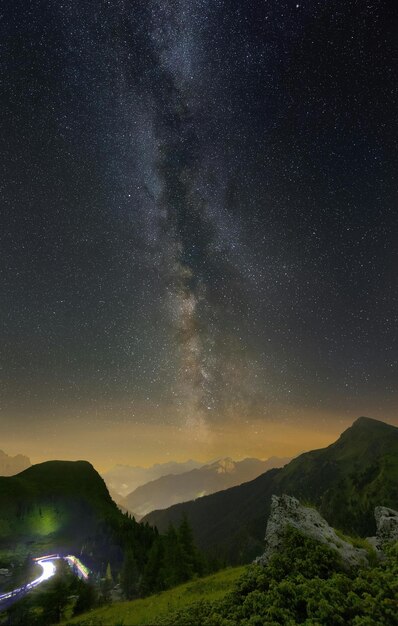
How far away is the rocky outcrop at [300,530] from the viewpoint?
21.4 metres

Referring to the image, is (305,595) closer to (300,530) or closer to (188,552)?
(300,530)

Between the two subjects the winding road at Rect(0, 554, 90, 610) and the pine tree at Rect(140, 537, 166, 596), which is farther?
the winding road at Rect(0, 554, 90, 610)

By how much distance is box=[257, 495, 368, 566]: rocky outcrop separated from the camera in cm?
2138

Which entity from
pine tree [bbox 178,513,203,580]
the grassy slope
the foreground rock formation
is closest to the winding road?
pine tree [bbox 178,513,203,580]

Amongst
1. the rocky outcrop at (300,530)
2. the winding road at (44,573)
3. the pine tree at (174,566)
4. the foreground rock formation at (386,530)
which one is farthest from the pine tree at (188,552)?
the rocky outcrop at (300,530)

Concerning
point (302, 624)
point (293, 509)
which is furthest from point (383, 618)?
point (293, 509)

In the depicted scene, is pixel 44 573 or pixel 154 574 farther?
pixel 44 573

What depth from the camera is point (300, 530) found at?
21.9 meters

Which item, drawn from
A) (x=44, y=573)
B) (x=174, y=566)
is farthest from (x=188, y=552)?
(x=44, y=573)

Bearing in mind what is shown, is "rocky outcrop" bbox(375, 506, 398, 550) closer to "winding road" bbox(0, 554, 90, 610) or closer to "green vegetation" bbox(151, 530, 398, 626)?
"green vegetation" bbox(151, 530, 398, 626)

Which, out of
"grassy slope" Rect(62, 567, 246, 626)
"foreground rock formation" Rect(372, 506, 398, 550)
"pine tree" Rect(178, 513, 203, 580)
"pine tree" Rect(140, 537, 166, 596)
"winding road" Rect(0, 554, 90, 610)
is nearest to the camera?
"grassy slope" Rect(62, 567, 246, 626)

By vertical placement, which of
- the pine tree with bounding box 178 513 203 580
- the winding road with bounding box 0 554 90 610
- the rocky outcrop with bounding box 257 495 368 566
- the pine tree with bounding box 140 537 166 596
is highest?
the rocky outcrop with bounding box 257 495 368 566

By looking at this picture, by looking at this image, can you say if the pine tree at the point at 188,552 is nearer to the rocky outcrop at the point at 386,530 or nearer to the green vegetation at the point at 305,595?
the rocky outcrop at the point at 386,530

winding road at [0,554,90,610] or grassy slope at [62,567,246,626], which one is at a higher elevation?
grassy slope at [62,567,246,626]
